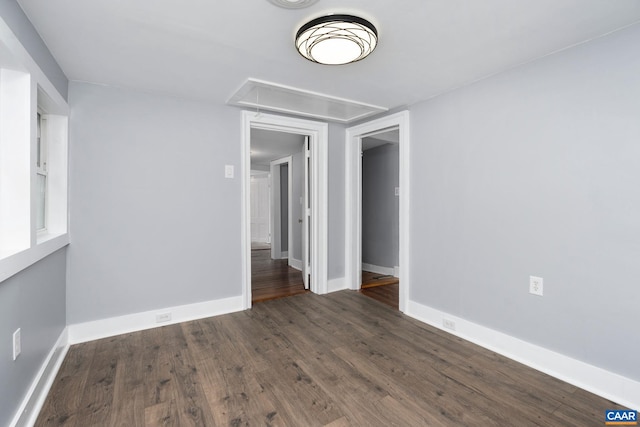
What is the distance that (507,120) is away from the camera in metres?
2.32

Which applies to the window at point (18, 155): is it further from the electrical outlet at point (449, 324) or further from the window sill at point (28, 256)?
the electrical outlet at point (449, 324)

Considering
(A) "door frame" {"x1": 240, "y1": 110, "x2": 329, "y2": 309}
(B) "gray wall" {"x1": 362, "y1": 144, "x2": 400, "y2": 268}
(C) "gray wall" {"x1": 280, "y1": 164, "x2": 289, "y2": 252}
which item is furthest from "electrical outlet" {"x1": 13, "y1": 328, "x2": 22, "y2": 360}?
(C) "gray wall" {"x1": 280, "y1": 164, "x2": 289, "y2": 252}

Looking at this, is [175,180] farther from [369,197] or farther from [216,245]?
[369,197]

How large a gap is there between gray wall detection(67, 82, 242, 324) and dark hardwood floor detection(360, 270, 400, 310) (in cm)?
168

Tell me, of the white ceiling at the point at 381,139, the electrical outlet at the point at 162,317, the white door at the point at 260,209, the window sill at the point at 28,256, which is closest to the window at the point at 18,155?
the window sill at the point at 28,256

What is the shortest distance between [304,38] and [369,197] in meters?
3.69

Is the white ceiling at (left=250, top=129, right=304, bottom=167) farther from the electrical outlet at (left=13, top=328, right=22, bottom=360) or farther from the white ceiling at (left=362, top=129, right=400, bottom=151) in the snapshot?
the electrical outlet at (left=13, top=328, right=22, bottom=360)

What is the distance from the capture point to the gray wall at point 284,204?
6246 millimetres

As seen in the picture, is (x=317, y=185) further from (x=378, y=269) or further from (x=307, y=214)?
(x=378, y=269)

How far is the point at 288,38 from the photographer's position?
1852 millimetres

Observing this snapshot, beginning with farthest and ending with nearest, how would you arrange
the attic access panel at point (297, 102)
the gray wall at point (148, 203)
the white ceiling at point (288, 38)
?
1. the attic access panel at point (297, 102)
2. the gray wall at point (148, 203)
3. the white ceiling at point (288, 38)

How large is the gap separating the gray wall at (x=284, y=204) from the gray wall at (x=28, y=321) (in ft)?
13.5

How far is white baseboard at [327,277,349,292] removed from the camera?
3898mm
